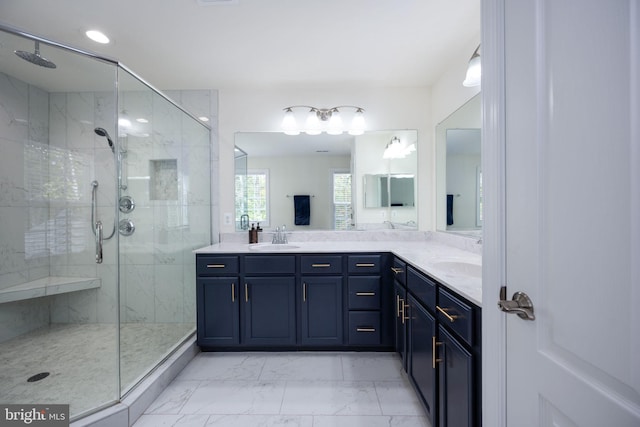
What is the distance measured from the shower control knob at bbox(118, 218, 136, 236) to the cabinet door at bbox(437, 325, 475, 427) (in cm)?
208

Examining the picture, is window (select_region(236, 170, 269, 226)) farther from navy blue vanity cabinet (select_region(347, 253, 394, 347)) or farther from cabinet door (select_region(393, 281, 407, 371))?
cabinet door (select_region(393, 281, 407, 371))

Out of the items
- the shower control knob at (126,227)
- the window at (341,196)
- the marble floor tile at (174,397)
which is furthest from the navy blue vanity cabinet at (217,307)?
the window at (341,196)

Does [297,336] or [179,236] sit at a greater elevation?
[179,236]

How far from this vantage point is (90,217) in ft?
7.90

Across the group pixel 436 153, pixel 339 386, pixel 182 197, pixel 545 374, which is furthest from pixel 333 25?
pixel 339 386

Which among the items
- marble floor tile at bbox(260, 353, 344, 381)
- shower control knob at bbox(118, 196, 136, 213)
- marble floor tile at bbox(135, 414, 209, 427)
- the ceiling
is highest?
the ceiling

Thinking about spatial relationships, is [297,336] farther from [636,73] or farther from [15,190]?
[15,190]

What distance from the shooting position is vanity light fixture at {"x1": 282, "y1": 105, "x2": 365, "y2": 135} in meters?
2.66

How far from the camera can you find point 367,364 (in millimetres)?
2115

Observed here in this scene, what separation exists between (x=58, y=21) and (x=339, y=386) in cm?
299

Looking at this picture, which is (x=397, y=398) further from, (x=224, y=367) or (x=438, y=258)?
(x=224, y=367)

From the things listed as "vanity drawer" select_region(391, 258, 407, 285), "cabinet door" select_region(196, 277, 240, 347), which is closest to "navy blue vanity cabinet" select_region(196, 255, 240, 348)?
"cabinet door" select_region(196, 277, 240, 347)

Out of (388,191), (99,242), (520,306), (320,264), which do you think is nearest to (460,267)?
(520,306)

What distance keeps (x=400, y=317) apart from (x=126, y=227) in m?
2.09
